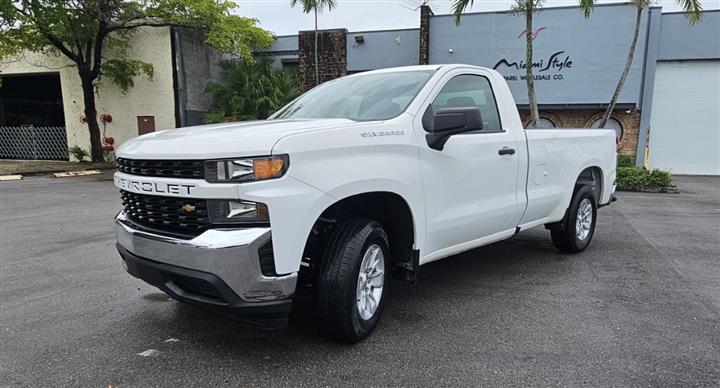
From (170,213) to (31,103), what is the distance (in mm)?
28433

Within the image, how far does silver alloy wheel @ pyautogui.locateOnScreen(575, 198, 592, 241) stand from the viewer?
590 centimetres

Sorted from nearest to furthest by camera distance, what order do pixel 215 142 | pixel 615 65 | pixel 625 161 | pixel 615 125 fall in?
pixel 215 142 < pixel 615 65 < pixel 625 161 < pixel 615 125

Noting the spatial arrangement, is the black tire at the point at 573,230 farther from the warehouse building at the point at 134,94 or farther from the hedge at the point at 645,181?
the warehouse building at the point at 134,94

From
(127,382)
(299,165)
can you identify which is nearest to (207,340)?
(127,382)

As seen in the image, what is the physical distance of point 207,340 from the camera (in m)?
3.45

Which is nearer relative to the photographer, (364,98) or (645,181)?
(364,98)

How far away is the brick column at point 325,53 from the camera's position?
21.0 m

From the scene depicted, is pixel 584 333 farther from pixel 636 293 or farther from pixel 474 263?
pixel 474 263

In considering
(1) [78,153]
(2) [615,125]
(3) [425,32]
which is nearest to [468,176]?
(3) [425,32]

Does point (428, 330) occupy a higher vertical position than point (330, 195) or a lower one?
lower

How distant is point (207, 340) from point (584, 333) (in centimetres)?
273

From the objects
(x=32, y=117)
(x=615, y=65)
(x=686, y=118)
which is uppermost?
(x=615, y=65)

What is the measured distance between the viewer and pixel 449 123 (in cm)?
348

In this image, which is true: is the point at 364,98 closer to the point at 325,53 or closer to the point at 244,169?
the point at 244,169
